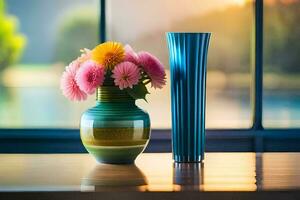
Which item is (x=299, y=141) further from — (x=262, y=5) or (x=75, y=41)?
(x=75, y=41)

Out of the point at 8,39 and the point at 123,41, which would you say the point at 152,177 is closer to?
the point at 123,41

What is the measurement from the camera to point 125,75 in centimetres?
216

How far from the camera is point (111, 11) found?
3977mm

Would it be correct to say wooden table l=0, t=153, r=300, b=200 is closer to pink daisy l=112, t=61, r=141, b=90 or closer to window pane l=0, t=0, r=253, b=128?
pink daisy l=112, t=61, r=141, b=90

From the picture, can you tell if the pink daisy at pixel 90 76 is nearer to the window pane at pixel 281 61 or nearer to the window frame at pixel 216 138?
the window frame at pixel 216 138

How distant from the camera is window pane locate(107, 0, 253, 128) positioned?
157 inches

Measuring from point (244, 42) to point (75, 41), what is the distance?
973mm

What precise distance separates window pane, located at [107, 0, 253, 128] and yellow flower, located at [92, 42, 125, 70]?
1.78 metres

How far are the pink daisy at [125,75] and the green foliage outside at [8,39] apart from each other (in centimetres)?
193

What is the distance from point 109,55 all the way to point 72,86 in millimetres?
159

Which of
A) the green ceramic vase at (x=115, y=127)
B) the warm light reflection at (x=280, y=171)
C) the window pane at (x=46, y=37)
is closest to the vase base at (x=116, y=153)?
the green ceramic vase at (x=115, y=127)

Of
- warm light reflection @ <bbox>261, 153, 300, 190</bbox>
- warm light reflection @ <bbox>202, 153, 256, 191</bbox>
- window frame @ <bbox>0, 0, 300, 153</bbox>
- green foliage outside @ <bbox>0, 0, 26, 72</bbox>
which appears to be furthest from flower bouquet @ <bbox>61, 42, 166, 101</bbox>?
green foliage outside @ <bbox>0, 0, 26, 72</bbox>

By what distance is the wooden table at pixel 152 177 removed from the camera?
1738 millimetres

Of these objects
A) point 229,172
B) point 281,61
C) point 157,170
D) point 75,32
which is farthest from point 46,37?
point 229,172
